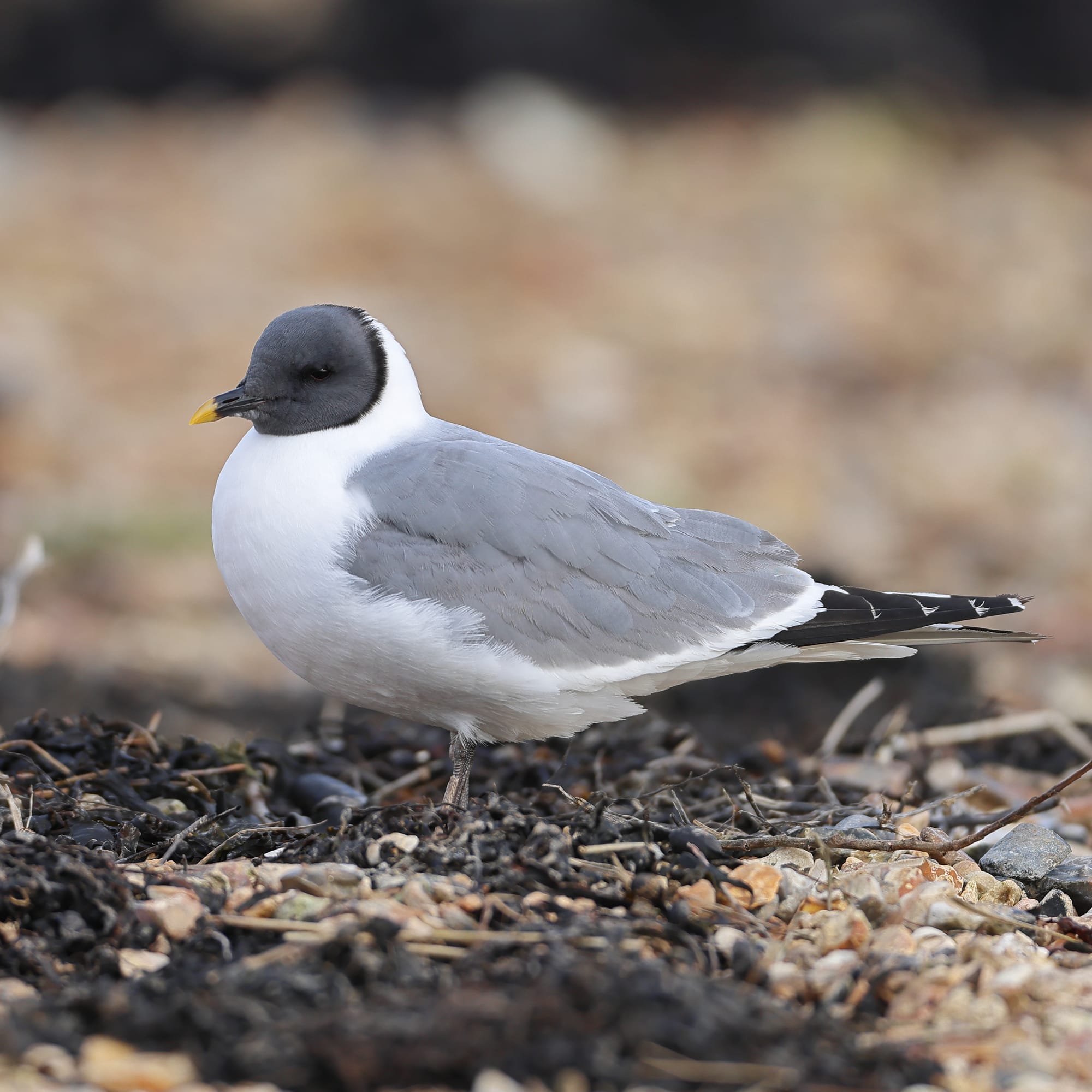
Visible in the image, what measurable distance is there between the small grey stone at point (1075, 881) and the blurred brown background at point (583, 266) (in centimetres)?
254

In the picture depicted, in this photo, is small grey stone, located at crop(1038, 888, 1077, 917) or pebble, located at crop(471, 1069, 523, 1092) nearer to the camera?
pebble, located at crop(471, 1069, 523, 1092)

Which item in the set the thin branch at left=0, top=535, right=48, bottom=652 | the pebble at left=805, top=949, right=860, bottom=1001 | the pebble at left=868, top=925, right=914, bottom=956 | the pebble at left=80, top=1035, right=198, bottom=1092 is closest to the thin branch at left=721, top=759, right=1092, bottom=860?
the pebble at left=868, top=925, right=914, bottom=956

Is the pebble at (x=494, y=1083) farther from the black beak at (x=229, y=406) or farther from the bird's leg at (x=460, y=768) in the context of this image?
the black beak at (x=229, y=406)

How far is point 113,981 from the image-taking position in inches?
109

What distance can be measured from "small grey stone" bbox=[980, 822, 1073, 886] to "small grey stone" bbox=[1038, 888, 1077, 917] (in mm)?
122

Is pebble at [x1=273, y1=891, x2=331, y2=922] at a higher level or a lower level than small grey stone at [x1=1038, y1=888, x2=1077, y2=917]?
lower

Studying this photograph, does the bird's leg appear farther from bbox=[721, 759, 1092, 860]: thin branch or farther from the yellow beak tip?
the yellow beak tip

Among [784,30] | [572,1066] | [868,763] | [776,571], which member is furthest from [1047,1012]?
[784,30]

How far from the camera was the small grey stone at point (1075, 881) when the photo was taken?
→ 352 cm

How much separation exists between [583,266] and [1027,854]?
931 centimetres

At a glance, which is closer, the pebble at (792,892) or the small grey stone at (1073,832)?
the pebble at (792,892)

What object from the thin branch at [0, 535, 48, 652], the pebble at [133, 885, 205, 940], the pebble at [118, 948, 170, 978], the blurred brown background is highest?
the blurred brown background

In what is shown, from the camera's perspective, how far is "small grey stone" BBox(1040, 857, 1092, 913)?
3523 mm

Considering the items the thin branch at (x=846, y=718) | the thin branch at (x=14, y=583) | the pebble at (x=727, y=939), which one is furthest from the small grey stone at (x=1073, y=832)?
the thin branch at (x=14, y=583)
